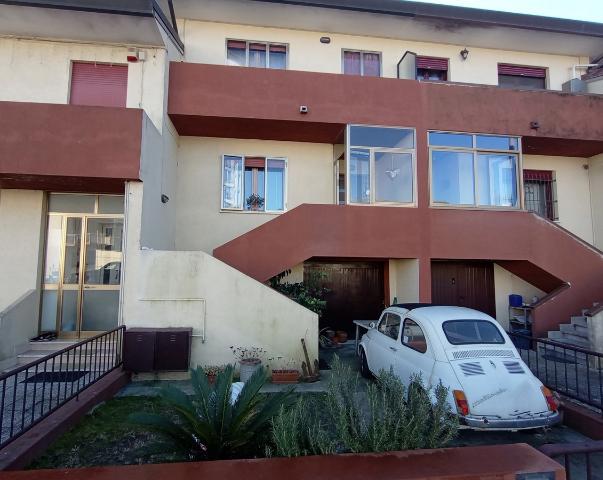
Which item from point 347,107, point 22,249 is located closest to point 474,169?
point 347,107

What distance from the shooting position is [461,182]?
9758mm

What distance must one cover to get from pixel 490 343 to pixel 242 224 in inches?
263

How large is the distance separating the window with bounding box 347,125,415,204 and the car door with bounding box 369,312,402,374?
3.46 meters

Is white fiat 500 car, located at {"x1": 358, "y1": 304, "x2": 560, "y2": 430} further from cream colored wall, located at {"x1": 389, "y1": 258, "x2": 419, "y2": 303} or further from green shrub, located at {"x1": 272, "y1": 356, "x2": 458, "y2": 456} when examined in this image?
cream colored wall, located at {"x1": 389, "y1": 258, "x2": 419, "y2": 303}

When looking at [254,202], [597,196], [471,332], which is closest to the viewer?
[471,332]

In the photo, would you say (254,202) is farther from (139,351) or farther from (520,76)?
(520,76)

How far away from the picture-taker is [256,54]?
10.9 metres

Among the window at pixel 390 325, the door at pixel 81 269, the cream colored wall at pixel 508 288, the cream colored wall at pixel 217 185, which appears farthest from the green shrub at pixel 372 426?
the cream colored wall at pixel 508 288

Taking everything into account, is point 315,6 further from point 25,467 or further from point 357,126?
point 25,467

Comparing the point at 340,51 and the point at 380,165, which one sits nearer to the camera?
the point at 380,165

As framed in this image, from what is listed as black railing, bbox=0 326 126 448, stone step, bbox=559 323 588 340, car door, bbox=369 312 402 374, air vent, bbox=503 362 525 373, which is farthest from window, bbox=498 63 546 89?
black railing, bbox=0 326 126 448

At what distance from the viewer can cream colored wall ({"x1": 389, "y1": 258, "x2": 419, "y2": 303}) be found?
934 cm

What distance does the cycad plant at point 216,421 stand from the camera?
10.9 ft

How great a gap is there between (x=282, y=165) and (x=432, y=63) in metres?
5.90
